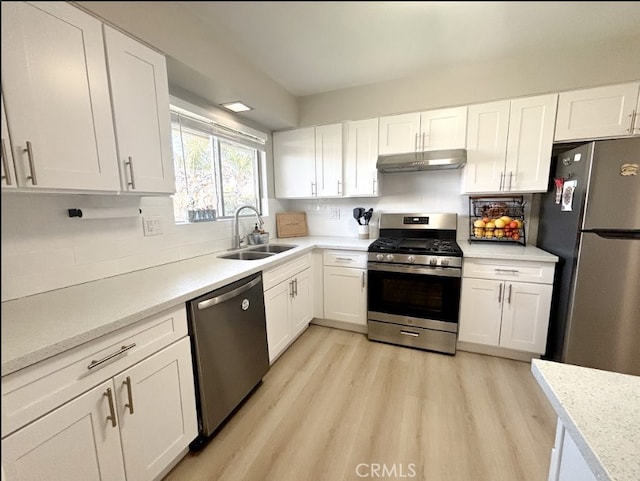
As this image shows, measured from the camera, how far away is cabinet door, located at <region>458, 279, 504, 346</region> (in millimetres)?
2127

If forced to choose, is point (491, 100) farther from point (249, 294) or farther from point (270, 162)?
point (249, 294)

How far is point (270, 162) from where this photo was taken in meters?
2.97

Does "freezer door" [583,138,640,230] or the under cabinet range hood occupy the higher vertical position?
the under cabinet range hood

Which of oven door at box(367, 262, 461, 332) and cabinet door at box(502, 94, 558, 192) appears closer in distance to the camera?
cabinet door at box(502, 94, 558, 192)

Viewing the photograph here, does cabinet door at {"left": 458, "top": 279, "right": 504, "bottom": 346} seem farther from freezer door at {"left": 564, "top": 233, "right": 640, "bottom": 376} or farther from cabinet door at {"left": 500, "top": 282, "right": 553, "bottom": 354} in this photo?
freezer door at {"left": 564, "top": 233, "right": 640, "bottom": 376}

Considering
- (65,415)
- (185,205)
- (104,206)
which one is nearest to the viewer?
(65,415)

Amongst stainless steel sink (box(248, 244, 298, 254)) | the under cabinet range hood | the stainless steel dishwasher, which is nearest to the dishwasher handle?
the stainless steel dishwasher

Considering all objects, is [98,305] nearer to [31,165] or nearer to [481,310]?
[31,165]

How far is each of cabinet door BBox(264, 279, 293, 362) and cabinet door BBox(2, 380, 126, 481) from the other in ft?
3.31

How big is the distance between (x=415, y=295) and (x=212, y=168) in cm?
197

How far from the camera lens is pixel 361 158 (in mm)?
2637

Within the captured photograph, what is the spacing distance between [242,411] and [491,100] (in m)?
2.80

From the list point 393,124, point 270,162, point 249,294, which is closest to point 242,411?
point 249,294

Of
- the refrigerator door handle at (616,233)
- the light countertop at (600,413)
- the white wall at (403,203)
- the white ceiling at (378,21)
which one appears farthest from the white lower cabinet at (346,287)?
the white ceiling at (378,21)
